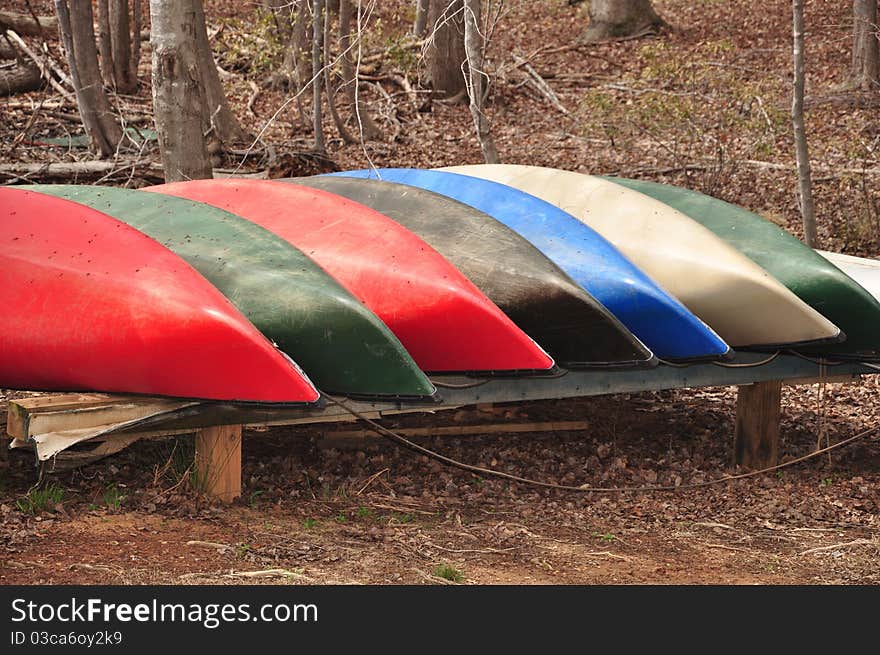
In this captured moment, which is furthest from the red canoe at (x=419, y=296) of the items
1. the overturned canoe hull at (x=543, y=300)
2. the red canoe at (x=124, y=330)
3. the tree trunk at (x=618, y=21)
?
the tree trunk at (x=618, y=21)

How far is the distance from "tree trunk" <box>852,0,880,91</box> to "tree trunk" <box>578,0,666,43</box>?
14.2 feet

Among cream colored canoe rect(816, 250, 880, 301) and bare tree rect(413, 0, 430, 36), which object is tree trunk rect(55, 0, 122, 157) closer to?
bare tree rect(413, 0, 430, 36)

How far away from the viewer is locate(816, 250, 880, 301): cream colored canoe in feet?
21.8

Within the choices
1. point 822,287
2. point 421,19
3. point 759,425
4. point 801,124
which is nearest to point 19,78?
point 421,19

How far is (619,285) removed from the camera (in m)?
5.86

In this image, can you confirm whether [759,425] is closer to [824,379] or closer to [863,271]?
[824,379]

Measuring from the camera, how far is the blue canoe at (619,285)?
5836 millimetres

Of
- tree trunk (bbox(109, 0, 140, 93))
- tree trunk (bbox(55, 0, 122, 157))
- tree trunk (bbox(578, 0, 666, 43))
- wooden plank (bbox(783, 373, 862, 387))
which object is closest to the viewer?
wooden plank (bbox(783, 373, 862, 387))

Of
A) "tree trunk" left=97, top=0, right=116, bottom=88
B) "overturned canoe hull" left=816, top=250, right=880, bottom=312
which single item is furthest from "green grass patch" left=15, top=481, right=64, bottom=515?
"tree trunk" left=97, top=0, right=116, bottom=88

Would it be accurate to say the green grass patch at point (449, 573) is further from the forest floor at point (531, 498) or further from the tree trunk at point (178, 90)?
the tree trunk at point (178, 90)

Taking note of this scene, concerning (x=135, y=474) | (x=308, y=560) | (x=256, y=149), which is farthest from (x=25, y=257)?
(x=256, y=149)

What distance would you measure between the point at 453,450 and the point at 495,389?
116 cm

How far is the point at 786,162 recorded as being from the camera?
12922 millimetres

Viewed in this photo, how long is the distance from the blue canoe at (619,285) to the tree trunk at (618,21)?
1288 cm
